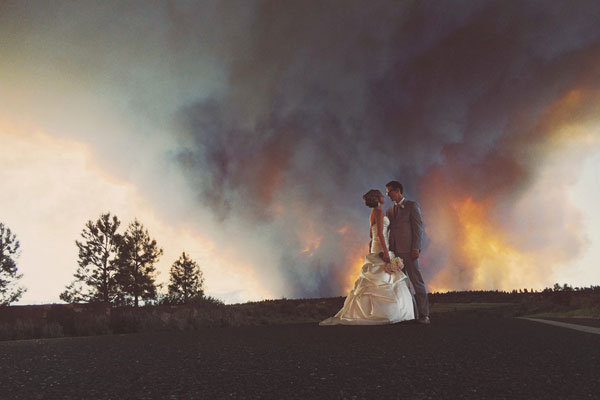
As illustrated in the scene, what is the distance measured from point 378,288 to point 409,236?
50.3 inches

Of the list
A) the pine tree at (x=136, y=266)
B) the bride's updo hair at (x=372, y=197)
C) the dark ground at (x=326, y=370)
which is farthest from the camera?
the pine tree at (x=136, y=266)

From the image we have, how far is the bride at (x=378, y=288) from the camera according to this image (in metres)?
8.91

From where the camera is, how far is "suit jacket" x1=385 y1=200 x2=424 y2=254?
9.02 m

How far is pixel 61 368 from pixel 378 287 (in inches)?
255

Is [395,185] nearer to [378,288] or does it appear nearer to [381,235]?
[381,235]

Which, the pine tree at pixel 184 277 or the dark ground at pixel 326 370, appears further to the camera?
the pine tree at pixel 184 277

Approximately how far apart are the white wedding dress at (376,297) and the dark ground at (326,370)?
3.52 meters

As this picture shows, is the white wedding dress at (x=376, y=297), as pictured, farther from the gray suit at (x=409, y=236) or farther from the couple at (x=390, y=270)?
the gray suit at (x=409, y=236)

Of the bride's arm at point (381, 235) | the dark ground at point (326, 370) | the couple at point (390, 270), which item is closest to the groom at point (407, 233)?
the couple at point (390, 270)

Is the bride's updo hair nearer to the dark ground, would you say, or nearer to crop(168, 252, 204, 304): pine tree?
the dark ground

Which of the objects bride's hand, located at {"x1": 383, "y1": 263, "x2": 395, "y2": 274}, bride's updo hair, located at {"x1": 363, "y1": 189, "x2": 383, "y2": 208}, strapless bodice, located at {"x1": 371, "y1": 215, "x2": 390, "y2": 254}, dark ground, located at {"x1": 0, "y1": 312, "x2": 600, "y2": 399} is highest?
bride's updo hair, located at {"x1": 363, "y1": 189, "x2": 383, "y2": 208}

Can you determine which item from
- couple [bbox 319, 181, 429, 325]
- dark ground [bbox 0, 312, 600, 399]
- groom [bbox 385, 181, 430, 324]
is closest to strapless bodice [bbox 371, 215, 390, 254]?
couple [bbox 319, 181, 429, 325]

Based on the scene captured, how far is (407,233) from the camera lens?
9.12 meters

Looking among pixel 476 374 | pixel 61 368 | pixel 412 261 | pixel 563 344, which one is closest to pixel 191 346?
pixel 61 368
